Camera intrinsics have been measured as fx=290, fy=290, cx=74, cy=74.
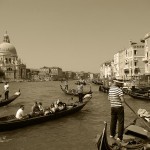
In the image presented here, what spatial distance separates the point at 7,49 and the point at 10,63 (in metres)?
5.87

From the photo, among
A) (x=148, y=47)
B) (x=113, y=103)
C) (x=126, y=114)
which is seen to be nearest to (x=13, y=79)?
(x=148, y=47)

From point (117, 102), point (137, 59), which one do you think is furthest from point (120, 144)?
point (137, 59)

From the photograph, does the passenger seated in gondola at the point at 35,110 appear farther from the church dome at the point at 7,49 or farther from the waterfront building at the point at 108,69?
the church dome at the point at 7,49

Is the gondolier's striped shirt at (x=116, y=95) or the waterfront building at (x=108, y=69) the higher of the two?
the waterfront building at (x=108, y=69)

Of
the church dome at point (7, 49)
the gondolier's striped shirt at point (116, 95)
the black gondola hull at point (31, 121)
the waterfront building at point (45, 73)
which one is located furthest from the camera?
the waterfront building at point (45, 73)

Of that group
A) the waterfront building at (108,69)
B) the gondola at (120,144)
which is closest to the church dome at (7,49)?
the waterfront building at (108,69)

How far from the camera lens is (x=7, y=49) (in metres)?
97.9

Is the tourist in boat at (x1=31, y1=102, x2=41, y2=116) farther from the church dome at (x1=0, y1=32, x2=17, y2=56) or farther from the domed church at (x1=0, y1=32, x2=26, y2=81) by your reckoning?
the church dome at (x1=0, y1=32, x2=17, y2=56)

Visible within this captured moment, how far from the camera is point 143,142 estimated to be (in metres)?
5.00

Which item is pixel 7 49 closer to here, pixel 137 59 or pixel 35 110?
pixel 137 59

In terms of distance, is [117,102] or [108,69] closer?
[117,102]

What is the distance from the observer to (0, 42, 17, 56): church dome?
9644 centimetres

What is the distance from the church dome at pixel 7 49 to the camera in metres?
96.4

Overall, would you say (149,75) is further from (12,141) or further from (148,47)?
(12,141)
